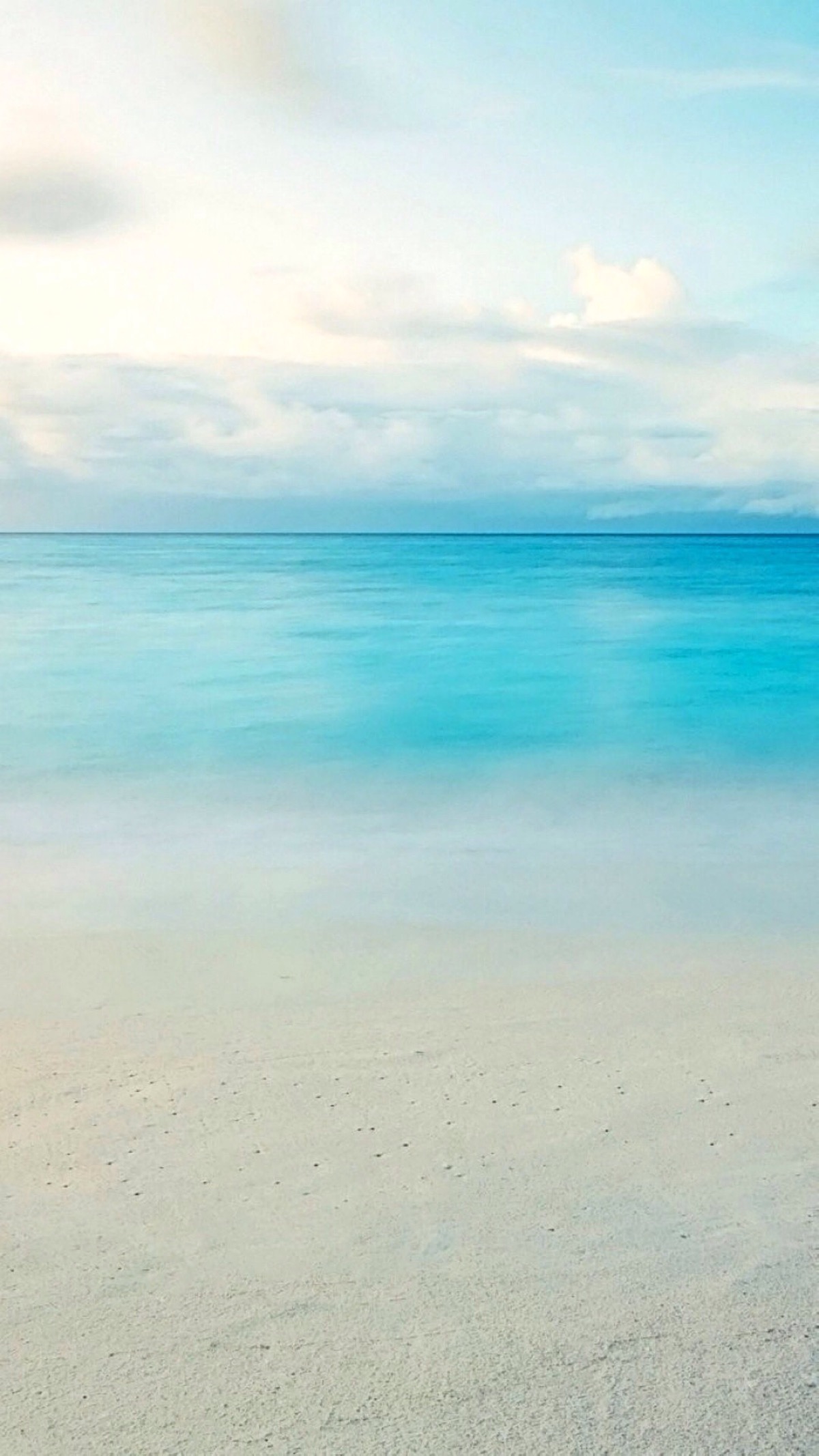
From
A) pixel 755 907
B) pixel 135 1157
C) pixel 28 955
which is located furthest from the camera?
pixel 755 907

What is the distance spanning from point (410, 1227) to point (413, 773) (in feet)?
26.9

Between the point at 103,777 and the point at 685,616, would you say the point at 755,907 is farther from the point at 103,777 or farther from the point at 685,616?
the point at 685,616

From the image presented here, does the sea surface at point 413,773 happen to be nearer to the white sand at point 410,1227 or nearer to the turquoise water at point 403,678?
the turquoise water at point 403,678

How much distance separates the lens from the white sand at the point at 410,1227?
314 cm

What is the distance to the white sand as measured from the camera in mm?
3139

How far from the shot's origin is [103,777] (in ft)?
38.7

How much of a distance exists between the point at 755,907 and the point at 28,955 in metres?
4.04

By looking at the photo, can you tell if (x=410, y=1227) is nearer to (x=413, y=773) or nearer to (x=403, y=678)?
(x=413, y=773)

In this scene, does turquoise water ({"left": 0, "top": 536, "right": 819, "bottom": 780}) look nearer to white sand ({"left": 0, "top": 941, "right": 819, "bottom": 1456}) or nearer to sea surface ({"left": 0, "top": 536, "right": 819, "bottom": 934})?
sea surface ({"left": 0, "top": 536, "right": 819, "bottom": 934})

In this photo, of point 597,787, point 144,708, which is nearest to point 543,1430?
point 597,787

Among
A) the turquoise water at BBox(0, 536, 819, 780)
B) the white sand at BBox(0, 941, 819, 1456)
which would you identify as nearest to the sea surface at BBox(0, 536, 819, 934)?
the turquoise water at BBox(0, 536, 819, 780)

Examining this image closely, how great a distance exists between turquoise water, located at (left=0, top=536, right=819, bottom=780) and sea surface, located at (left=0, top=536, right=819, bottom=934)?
80 mm

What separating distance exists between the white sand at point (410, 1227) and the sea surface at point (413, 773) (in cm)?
173

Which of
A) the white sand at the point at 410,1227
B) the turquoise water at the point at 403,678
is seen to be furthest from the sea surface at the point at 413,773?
the white sand at the point at 410,1227
